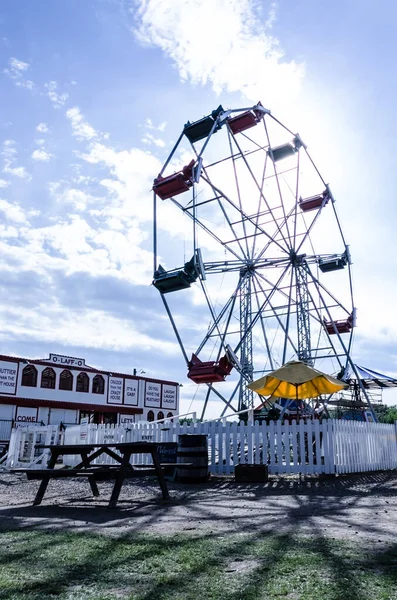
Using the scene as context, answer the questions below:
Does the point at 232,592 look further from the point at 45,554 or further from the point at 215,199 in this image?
the point at 215,199

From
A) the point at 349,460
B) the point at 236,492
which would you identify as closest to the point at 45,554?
the point at 236,492

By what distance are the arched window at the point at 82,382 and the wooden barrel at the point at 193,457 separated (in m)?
26.9

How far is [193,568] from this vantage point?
3.53m

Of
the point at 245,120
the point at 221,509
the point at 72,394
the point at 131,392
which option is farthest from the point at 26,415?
the point at 221,509

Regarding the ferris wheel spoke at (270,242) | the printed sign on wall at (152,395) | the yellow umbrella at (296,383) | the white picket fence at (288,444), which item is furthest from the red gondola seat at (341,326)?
the printed sign on wall at (152,395)

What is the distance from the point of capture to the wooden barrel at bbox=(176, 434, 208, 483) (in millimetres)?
10945

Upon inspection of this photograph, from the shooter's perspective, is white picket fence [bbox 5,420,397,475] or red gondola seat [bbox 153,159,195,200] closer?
white picket fence [bbox 5,420,397,475]

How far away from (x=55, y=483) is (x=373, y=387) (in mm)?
25806

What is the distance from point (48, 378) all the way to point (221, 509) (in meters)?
30.2

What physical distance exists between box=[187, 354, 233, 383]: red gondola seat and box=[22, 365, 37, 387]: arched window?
52.7ft

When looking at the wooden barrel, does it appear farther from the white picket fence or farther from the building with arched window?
the building with arched window

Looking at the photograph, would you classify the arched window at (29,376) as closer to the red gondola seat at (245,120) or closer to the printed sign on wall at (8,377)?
the printed sign on wall at (8,377)

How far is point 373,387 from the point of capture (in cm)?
3284

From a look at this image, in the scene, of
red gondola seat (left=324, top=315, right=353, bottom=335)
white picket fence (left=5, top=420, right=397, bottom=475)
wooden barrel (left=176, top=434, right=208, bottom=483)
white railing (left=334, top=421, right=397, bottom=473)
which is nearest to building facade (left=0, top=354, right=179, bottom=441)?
red gondola seat (left=324, top=315, right=353, bottom=335)
